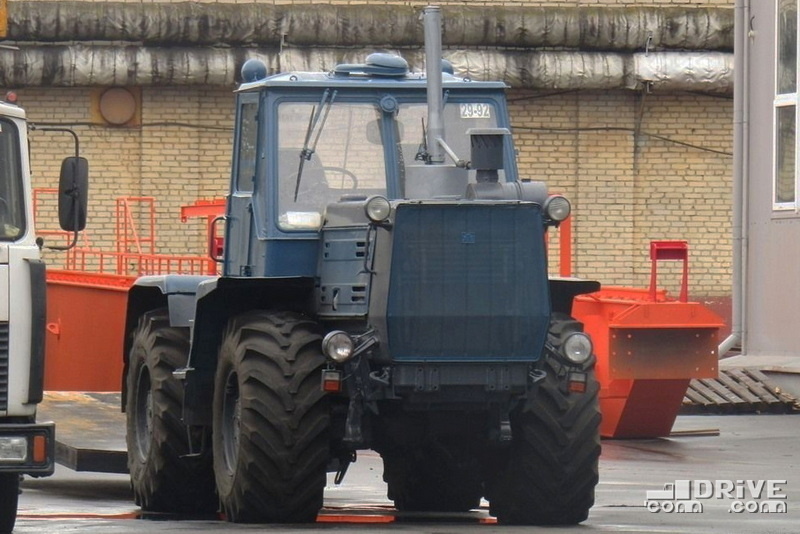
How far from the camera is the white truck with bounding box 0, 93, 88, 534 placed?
8102 millimetres

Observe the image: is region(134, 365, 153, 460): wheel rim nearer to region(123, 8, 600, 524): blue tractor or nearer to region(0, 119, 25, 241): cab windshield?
region(123, 8, 600, 524): blue tractor

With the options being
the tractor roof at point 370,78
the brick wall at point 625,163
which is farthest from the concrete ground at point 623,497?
the brick wall at point 625,163

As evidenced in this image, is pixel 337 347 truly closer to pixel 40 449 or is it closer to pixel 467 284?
pixel 467 284

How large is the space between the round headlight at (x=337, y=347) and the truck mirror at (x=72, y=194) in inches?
51.8

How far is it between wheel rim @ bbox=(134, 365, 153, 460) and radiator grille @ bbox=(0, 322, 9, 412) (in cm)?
245

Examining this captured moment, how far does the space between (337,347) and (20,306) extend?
59.1 inches

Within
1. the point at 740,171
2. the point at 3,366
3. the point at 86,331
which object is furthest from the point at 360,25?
the point at 3,366

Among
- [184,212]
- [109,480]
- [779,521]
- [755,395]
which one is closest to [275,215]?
[779,521]

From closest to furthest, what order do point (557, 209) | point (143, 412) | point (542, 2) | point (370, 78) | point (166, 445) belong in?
1. point (557, 209)
2. point (370, 78)
3. point (166, 445)
4. point (143, 412)
5. point (542, 2)

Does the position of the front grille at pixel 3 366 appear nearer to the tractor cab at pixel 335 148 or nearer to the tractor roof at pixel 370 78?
the tractor cab at pixel 335 148

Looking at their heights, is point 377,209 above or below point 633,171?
below

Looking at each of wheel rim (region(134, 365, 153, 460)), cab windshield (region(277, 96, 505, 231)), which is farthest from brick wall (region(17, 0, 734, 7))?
cab windshield (region(277, 96, 505, 231))

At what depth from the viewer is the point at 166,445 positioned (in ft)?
33.6

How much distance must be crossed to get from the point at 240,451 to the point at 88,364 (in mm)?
6520
